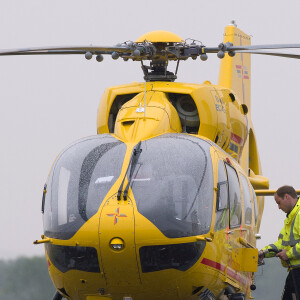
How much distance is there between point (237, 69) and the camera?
14570 millimetres

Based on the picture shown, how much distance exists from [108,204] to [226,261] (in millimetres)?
1379

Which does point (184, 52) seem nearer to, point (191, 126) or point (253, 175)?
point (191, 126)

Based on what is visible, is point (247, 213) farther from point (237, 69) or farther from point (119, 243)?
point (237, 69)

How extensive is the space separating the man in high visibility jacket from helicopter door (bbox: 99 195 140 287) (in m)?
2.22

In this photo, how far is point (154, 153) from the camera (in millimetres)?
9328

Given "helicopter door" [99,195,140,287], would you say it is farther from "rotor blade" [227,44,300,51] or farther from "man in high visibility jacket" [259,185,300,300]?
"rotor blade" [227,44,300,51]

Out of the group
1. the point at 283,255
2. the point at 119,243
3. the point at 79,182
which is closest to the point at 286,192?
the point at 283,255

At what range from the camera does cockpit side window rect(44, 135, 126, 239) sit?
355 inches

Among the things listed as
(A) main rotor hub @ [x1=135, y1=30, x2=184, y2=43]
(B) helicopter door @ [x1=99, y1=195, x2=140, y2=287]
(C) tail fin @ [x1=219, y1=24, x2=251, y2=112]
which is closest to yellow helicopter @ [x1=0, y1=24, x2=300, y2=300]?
(B) helicopter door @ [x1=99, y1=195, x2=140, y2=287]

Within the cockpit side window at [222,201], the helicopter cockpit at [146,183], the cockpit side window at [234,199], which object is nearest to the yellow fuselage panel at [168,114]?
the helicopter cockpit at [146,183]

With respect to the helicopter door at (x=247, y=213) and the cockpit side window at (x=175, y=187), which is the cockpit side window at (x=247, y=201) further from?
the cockpit side window at (x=175, y=187)

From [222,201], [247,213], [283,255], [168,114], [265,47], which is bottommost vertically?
[283,255]

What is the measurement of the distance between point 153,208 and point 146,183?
30 centimetres

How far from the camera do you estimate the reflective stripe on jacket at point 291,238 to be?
1033cm
